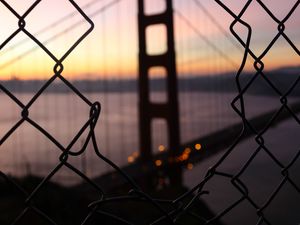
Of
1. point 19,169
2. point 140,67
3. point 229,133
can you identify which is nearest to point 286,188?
point 229,133

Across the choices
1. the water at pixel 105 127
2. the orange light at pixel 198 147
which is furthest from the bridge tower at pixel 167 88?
the water at pixel 105 127

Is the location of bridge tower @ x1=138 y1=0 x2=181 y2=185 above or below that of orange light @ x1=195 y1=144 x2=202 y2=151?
above

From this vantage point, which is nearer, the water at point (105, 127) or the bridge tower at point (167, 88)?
the bridge tower at point (167, 88)

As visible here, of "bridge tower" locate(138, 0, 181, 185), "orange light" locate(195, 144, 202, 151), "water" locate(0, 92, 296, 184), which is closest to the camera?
A: "bridge tower" locate(138, 0, 181, 185)

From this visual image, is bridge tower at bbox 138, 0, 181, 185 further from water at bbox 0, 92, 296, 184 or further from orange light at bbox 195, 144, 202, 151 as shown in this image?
water at bbox 0, 92, 296, 184

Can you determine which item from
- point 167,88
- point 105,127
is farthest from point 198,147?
point 105,127

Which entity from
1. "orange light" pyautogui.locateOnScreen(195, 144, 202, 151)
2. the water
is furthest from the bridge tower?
the water

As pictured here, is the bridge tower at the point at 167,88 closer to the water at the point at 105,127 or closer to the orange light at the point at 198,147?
the orange light at the point at 198,147

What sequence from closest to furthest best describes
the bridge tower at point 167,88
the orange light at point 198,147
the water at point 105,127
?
the bridge tower at point 167,88 → the orange light at point 198,147 → the water at point 105,127

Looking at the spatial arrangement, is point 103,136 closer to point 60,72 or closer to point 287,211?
point 287,211
